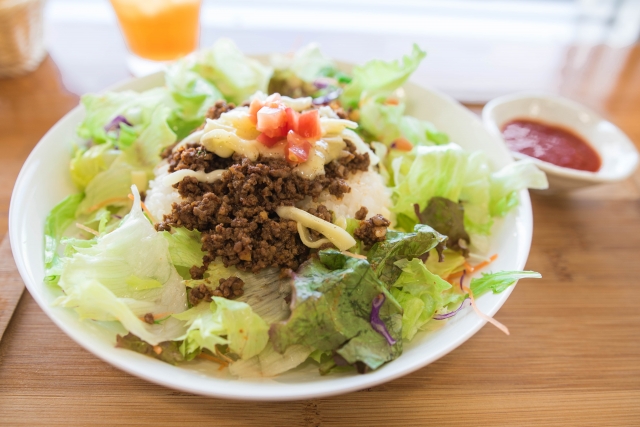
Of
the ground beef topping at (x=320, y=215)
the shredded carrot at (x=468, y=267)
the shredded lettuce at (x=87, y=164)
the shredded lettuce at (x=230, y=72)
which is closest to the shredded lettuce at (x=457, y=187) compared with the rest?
the shredded carrot at (x=468, y=267)

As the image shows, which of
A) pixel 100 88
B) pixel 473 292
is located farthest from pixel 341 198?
pixel 100 88

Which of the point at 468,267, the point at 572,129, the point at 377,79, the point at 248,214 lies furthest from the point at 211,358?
the point at 572,129

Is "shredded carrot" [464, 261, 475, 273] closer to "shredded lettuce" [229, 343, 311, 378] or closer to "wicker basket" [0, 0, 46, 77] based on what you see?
"shredded lettuce" [229, 343, 311, 378]

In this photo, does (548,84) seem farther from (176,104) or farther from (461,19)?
(176,104)

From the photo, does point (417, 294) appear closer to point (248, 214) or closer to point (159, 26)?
point (248, 214)

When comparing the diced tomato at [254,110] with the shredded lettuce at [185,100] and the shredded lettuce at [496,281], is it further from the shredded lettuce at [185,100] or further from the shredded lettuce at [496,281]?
the shredded lettuce at [496,281]

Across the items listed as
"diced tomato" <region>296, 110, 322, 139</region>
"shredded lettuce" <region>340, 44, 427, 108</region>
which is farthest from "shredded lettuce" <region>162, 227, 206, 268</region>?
"shredded lettuce" <region>340, 44, 427, 108</region>
